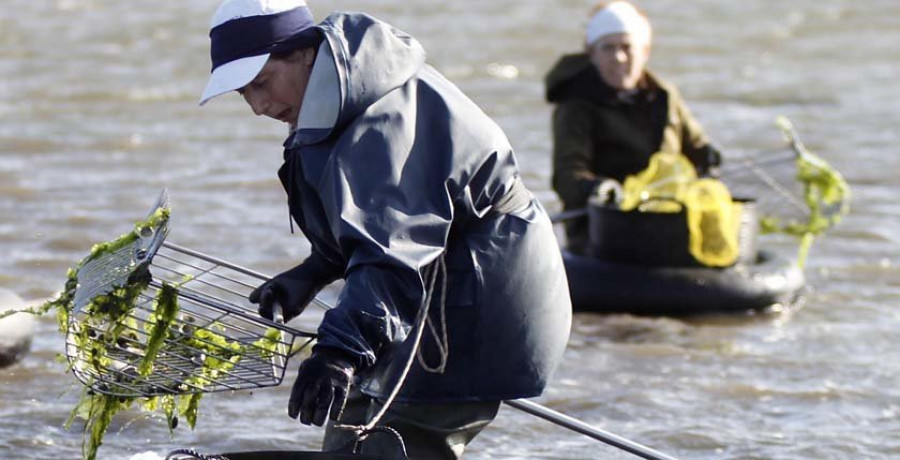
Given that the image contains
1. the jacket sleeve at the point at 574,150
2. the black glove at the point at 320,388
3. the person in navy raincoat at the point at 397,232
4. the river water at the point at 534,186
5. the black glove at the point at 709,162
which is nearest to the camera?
the black glove at the point at 320,388

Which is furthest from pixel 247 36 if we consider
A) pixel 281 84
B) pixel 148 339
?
pixel 148 339

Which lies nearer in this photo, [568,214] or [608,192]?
[608,192]

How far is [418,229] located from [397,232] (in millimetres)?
62

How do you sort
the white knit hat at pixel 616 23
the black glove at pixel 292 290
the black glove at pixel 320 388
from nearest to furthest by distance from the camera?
the black glove at pixel 320 388 → the black glove at pixel 292 290 → the white knit hat at pixel 616 23

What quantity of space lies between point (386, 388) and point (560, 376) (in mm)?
3620

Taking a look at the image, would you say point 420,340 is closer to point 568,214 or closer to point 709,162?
point 568,214

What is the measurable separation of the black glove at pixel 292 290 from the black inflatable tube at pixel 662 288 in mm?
4390

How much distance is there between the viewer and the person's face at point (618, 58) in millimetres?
8602

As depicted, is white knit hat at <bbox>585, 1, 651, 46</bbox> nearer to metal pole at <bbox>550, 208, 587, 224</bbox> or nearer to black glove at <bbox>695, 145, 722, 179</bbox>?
black glove at <bbox>695, 145, 722, 179</bbox>

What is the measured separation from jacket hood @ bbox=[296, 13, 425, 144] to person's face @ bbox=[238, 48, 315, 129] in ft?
0.35

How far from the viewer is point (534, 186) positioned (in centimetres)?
1209

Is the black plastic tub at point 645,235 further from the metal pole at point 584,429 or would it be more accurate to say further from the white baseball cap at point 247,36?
the white baseball cap at point 247,36

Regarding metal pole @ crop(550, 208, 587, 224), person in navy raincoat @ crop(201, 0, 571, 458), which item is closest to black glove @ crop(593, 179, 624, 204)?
metal pole @ crop(550, 208, 587, 224)

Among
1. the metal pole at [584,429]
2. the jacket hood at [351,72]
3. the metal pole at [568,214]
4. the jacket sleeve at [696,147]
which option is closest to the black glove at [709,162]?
the jacket sleeve at [696,147]
